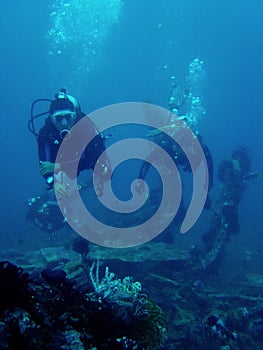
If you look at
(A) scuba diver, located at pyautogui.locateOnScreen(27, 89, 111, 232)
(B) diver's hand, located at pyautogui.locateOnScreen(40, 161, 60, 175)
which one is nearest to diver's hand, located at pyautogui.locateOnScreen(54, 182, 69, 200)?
(A) scuba diver, located at pyautogui.locateOnScreen(27, 89, 111, 232)

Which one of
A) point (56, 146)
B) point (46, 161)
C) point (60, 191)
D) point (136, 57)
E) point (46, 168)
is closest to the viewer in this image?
point (60, 191)

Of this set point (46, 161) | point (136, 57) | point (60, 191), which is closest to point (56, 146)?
point (46, 161)

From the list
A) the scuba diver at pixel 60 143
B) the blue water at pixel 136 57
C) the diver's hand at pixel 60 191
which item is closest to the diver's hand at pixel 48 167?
the scuba diver at pixel 60 143

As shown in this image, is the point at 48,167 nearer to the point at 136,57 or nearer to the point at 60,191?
the point at 60,191

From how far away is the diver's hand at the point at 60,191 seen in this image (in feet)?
20.0

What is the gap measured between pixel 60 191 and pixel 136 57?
90071mm

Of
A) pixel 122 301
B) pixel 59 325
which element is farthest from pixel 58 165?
pixel 59 325

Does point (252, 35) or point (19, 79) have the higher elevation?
point (19, 79)

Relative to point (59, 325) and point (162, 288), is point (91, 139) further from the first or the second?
point (59, 325)

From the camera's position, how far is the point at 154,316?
10.1 ft

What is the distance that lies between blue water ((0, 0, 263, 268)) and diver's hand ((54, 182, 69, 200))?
44.5m

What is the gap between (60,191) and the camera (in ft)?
20.1

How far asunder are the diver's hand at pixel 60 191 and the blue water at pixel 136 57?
146 feet

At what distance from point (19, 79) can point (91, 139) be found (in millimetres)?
103263
